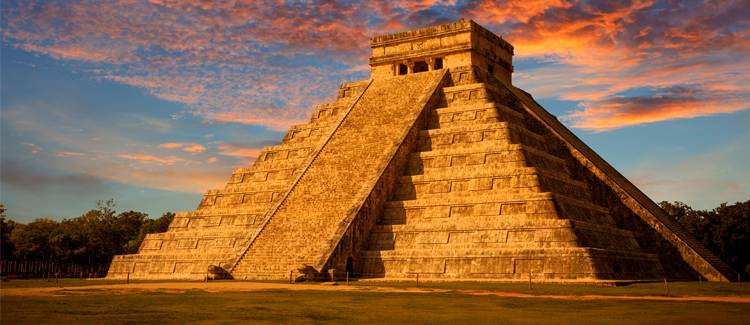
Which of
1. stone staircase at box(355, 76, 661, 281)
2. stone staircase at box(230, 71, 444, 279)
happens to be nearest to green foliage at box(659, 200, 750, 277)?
stone staircase at box(355, 76, 661, 281)

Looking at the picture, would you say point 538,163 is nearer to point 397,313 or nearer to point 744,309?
point 744,309

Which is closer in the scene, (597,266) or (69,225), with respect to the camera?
(597,266)

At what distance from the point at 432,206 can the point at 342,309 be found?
18.5 metres

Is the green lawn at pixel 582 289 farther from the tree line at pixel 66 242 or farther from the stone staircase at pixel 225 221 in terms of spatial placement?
the tree line at pixel 66 242

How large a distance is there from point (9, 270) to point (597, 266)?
3409 centimetres

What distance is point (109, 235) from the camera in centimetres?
6044

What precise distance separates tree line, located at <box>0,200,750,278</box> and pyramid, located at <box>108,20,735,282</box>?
7902 mm

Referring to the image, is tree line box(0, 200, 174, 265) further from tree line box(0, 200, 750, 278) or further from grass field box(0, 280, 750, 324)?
grass field box(0, 280, 750, 324)

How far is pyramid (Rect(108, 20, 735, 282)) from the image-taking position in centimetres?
3300

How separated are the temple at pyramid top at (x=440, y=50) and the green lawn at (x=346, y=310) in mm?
29037

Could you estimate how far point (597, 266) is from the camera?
30625 mm

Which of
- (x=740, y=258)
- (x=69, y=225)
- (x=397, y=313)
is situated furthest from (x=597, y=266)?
(x=69, y=225)

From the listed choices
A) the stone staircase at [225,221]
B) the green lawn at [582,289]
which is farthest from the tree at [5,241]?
the green lawn at [582,289]

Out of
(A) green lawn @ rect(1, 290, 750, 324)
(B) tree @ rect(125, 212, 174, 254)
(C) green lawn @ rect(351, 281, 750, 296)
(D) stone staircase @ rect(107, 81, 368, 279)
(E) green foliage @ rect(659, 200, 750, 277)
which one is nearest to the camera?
(A) green lawn @ rect(1, 290, 750, 324)
